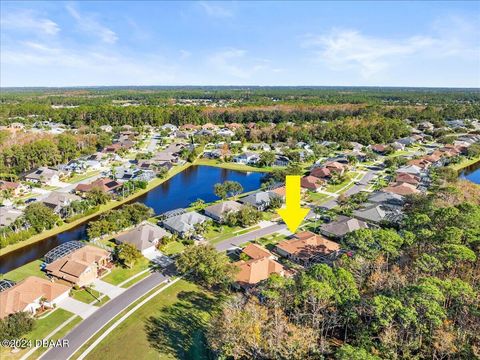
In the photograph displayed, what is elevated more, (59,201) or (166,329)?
(59,201)

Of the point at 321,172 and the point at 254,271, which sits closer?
the point at 254,271

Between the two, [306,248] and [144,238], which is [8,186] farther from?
[306,248]

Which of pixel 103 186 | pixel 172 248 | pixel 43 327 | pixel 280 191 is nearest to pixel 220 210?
pixel 172 248

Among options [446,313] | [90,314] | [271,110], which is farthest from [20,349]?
[271,110]

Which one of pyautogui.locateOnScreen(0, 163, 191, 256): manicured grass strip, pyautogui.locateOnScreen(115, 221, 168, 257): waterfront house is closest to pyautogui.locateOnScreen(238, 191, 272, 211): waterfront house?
pyautogui.locateOnScreen(115, 221, 168, 257): waterfront house

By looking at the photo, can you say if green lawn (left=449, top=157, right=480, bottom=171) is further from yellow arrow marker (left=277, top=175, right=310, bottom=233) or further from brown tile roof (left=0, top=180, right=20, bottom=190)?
brown tile roof (left=0, top=180, right=20, bottom=190)

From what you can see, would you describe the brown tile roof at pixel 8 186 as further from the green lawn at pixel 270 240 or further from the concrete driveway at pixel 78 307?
the green lawn at pixel 270 240

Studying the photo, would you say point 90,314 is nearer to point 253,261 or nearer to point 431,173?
point 253,261
